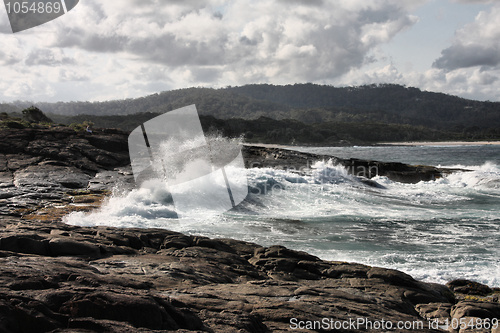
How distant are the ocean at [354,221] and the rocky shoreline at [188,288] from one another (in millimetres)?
2095

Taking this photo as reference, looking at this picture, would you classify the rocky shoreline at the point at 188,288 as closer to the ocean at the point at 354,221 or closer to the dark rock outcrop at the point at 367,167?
the ocean at the point at 354,221

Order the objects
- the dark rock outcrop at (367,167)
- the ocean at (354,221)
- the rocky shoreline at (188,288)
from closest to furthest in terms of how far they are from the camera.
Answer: the rocky shoreline at (188,288), the ocean at (354,221), the dark rock outcrop at (367,167)

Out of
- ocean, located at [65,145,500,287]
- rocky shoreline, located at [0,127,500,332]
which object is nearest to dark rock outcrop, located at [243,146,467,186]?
ocean, located at [65,145,500,287]

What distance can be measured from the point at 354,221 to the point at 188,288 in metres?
10.00

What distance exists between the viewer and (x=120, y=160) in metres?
25.2

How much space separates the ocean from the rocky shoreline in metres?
2.10

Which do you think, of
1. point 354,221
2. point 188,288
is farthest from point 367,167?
point 188,288

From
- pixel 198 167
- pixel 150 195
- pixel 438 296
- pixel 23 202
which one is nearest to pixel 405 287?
pixel 438 296

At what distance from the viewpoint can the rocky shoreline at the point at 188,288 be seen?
164 inches

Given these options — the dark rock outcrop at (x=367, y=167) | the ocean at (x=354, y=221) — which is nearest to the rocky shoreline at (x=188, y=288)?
the ocean at (x=354, y=221)

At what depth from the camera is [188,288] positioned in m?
5.76

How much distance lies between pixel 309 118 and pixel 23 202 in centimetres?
17800

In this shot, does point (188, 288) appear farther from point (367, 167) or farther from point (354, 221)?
point (367, 167)

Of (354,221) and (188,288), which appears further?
(354,221)
